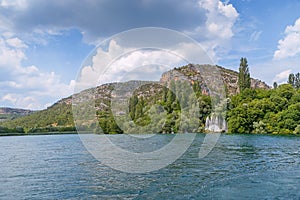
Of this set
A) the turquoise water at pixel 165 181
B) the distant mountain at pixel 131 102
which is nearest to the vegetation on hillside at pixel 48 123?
the distant mountain at pixel 131 102

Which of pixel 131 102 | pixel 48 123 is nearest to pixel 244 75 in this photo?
pixel 131 102

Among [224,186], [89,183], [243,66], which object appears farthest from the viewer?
[243,66]

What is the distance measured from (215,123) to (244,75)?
2936cm

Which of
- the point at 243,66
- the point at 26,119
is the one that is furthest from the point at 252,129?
the point at 26,119

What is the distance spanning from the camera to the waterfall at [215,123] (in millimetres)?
80369

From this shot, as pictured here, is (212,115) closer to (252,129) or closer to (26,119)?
(252,129)

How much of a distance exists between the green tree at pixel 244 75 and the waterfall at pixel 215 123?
2296 cm

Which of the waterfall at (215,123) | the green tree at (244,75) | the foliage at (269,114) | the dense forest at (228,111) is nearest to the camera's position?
the dense forest at (228,111)

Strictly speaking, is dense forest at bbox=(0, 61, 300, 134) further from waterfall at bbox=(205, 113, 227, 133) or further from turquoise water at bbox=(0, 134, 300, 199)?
turquoise water at bbox=(0, 134, 300, 199)

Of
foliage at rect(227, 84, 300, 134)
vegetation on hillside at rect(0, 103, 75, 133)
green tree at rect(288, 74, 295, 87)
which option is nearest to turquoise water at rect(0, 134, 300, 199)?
foliage at rect(227, 84, 300, 134)

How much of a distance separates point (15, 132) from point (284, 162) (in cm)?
12126

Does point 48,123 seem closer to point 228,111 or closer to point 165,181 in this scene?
point 228,111

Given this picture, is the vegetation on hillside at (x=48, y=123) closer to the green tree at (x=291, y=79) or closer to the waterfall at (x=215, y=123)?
the waterfall at (x=215, y=123)

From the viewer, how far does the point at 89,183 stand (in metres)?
17.1
